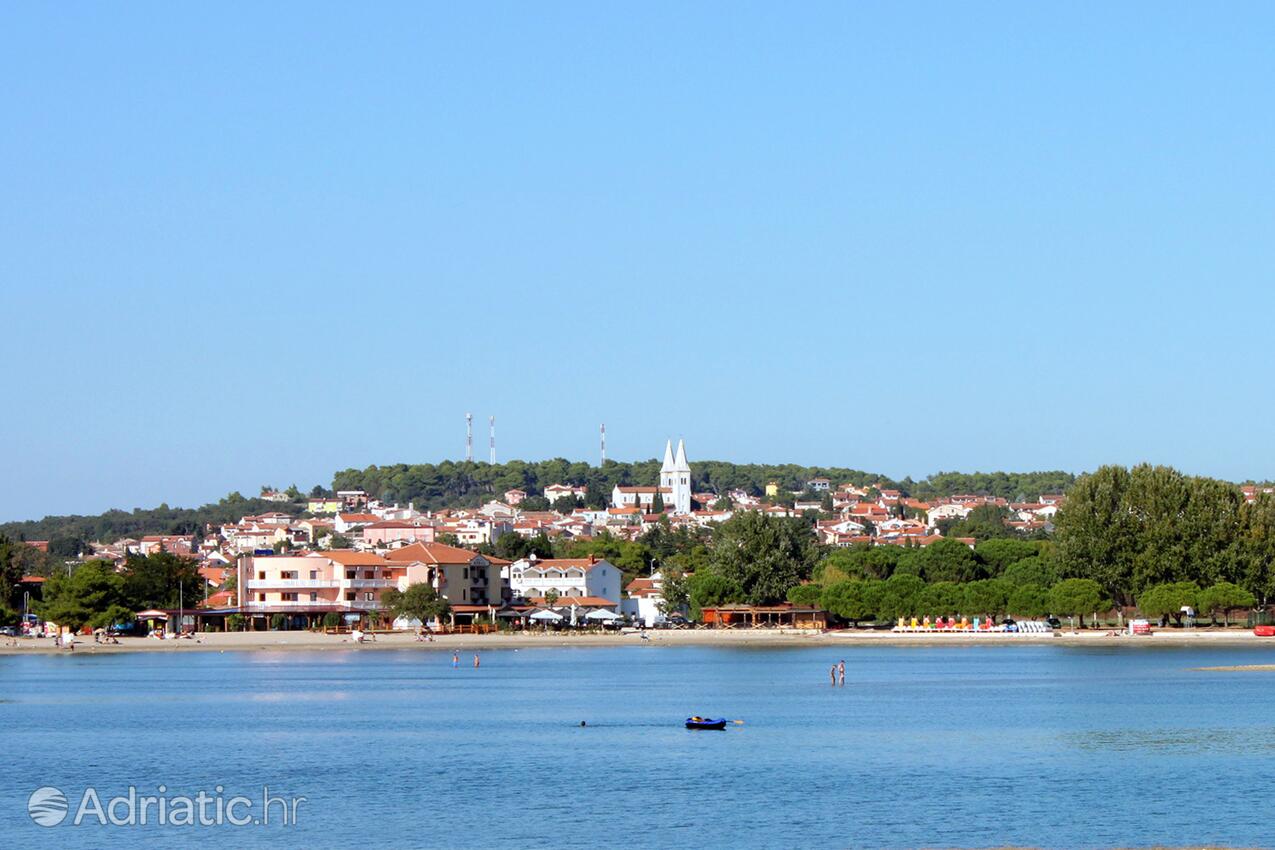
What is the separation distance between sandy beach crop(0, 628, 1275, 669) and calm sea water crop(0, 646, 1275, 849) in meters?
15.6

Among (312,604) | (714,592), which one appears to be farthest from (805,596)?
(312,604)

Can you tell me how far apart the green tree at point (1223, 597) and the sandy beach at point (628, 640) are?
1.43 meters

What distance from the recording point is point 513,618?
120688 millimetres

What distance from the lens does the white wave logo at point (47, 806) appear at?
34.2m

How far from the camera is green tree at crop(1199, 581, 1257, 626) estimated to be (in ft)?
315

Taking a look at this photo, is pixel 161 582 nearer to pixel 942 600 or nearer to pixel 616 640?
pixel 616 640

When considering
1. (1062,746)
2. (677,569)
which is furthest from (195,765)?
(677,569)

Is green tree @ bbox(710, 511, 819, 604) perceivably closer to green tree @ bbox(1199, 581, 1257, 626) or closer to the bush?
the bush

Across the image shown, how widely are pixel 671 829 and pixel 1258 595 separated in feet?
255

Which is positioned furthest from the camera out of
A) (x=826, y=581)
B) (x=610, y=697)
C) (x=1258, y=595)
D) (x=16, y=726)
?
(x=826, y=581)

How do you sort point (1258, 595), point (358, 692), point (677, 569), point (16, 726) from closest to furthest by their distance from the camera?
1. point (16, 726)
2. point (358, 692)
3. point (1258, 595)
4. point (677, 569)

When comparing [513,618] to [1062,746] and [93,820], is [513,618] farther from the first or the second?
[93,820]

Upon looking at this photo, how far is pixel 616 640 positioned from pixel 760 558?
1034cm

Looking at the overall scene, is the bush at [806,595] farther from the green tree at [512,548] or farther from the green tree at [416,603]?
the green tree at [512,548]
